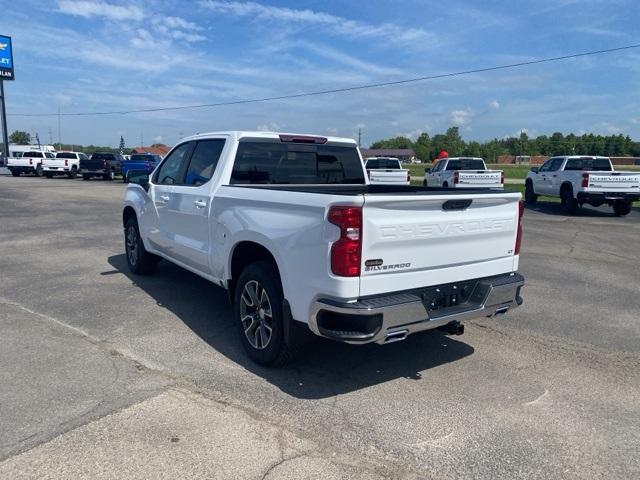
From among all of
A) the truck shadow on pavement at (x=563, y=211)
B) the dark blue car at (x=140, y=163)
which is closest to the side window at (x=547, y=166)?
the truck shadow on pavement at (x=563, y=211)

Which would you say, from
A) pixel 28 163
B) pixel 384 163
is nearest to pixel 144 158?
pixel 28 163

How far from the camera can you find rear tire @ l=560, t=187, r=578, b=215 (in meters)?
17.6

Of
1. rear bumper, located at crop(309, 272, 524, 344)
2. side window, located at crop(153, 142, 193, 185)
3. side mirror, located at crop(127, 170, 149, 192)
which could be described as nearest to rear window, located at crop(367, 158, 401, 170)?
side mirror, located at crop(127, 170, 149, 192)

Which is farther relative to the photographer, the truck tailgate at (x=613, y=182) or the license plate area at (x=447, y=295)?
the truck tailgate at (x=613, y=182)

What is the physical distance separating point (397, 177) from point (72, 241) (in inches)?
589

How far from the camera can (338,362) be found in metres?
4.64

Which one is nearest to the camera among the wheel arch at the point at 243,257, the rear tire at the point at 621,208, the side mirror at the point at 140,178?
the wheel arch at the point at 243,257

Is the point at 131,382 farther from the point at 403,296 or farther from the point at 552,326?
the point at 552,326

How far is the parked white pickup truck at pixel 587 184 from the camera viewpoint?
16609mm

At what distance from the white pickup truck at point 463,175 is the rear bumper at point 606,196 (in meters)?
3.48

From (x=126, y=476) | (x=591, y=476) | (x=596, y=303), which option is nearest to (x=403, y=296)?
(x=591, y=476)

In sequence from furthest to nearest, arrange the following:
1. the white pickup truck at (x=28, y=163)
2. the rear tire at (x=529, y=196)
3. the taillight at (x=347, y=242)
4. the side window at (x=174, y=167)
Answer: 1. the white pickup truck at (x=28, y=163)
2. the rear tire at (x=529, y=196)
3. the side window at (x=174, y=167)
4. the taillight at (x=347, y=242)

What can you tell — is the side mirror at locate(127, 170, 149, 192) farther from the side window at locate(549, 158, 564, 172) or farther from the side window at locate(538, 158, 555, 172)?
the side window at locate(538, 158, 555, 172)

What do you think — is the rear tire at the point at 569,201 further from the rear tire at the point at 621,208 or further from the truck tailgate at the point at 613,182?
the rear tire at the point at 621,208
